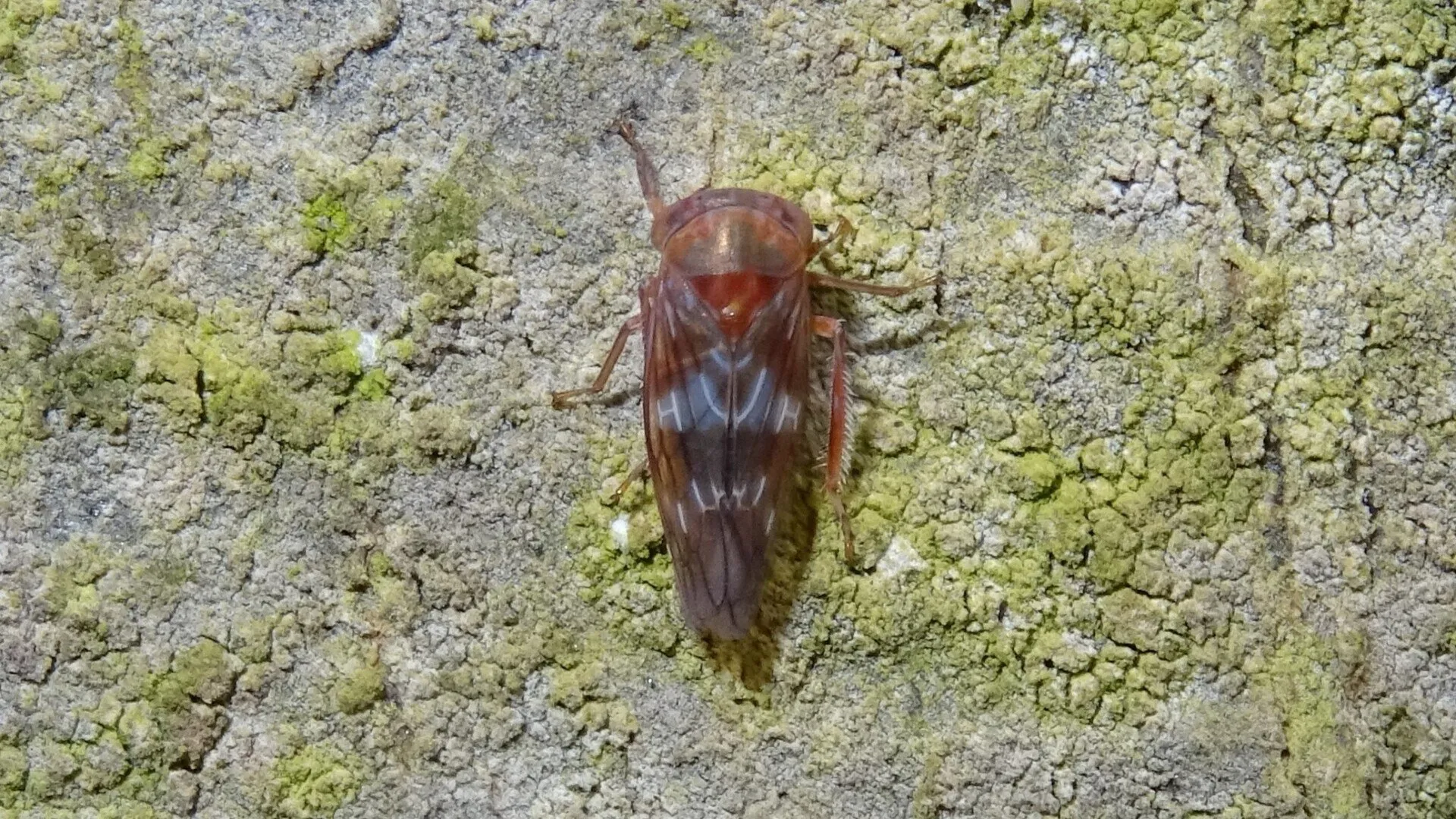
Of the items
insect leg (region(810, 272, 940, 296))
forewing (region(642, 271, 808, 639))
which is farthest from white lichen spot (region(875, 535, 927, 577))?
insect leg (region(810, 272, 940, 296))

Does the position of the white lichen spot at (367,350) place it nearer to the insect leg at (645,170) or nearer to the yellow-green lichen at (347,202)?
the yellow-green lichen at (347,202)

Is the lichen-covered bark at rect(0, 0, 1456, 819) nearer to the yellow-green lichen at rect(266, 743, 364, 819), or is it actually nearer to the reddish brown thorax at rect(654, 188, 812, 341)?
the yellow-green lichen at rect(266, 743, 364, 819)

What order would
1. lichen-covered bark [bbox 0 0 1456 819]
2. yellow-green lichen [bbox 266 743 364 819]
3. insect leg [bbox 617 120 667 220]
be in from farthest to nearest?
insect leg [bbox 617 120 667 220] → yellow-green lichen [bbox 266 743 364 819] → lichen-covered bark [bbox 0 0 1456 819]

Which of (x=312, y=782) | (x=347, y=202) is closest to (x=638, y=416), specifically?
(x=347, y=202)

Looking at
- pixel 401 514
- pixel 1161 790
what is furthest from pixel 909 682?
pixel 401 514

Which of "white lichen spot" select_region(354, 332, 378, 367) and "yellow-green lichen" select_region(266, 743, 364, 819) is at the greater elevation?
"white lichen spot" select_region(354, 332, 378, 367)

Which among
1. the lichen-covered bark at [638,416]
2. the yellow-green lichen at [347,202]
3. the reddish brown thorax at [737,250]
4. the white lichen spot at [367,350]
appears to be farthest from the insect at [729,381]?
the yellow-green lichen at [347,202]

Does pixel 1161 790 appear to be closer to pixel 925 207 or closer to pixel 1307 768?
pixel 1307 768
